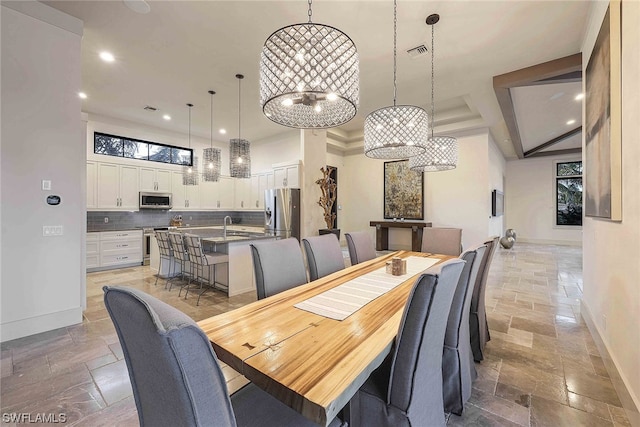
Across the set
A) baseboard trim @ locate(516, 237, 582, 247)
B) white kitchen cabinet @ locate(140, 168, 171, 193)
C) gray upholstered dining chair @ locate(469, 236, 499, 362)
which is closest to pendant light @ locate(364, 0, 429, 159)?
gray upholstered dining chair @ locate(469, 236, 499, 362)

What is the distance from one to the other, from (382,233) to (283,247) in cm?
593

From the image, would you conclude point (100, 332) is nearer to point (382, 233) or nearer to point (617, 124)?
point (617, 124)

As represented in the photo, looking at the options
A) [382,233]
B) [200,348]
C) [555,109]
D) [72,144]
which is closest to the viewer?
[200,348]

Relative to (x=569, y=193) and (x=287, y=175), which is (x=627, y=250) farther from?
(x=569, y=193)

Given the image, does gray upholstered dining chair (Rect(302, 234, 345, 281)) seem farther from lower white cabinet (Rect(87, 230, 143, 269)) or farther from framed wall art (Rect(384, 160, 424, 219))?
framed wall art (Rect(384, 160, 424, 219))

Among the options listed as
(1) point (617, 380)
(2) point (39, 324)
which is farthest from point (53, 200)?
(1) point (617, 380)

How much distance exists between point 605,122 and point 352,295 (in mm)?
2378

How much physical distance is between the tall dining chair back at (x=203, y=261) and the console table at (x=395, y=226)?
468 cm

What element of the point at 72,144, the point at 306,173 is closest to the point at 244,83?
the point at 306,173

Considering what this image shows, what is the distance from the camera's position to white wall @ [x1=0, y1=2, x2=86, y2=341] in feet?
8.05

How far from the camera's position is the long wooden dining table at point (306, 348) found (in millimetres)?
760

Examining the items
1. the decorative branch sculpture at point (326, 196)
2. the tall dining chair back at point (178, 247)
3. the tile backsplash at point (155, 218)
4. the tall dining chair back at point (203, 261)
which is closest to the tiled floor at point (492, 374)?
the tall dining chair back at point (203, 261)

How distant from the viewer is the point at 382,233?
24.9ft

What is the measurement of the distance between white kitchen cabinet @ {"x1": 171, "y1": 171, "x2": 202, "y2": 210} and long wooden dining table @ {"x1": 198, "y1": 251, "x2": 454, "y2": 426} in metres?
6.06
